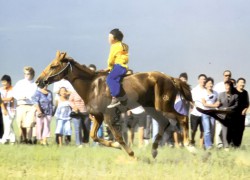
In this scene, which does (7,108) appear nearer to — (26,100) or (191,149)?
(26,100)

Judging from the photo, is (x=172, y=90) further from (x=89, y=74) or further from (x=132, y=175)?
(x=132, y=175)

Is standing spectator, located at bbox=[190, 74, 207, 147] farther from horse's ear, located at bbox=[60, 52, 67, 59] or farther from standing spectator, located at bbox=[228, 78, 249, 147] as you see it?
horse's ear, located at bbox=[60, 52, 67, 59]

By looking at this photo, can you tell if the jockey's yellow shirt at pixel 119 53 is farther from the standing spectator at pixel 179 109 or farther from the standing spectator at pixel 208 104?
the standing spectator at pixel 208 104

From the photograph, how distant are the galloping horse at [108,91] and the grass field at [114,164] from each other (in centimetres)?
52

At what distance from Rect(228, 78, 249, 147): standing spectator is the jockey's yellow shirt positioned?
189 inches

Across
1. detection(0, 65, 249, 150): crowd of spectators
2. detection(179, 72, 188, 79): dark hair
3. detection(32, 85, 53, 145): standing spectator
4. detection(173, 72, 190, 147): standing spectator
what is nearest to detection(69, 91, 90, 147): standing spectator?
detection(0, 65, 249, 150): crowd of spectators

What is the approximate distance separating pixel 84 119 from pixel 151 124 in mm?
1812

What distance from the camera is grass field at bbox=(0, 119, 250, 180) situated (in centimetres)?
1135

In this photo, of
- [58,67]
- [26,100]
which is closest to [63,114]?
Answer: [26,100]

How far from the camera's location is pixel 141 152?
51.0ft

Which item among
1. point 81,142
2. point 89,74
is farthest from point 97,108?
point 81,142

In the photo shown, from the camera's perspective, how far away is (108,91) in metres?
14.4

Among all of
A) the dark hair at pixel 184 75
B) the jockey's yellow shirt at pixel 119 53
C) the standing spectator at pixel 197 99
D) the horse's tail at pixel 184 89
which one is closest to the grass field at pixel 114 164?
the horse's tail at pixel 184 89

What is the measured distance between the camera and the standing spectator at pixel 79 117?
61.7 feet
